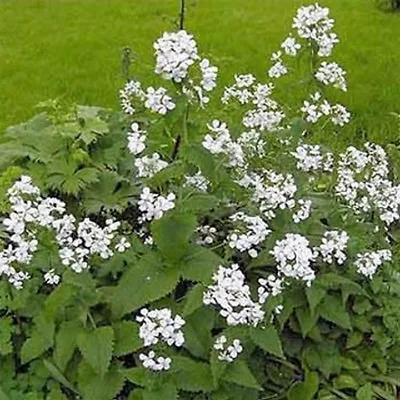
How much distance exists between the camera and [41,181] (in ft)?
11.7

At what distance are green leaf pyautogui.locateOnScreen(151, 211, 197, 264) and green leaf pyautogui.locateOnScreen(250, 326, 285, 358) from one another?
0.36m

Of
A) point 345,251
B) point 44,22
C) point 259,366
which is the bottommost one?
point 44,22

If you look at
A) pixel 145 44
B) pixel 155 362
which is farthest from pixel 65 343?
pixel 145 44

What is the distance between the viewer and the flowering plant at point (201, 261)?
2861 mm

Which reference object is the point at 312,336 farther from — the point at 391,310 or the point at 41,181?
the point at 41,181

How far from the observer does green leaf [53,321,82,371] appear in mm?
2947

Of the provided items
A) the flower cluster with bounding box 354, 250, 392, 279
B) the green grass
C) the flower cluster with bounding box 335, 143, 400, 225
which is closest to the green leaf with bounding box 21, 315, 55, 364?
the flower cluster with bounding box 354, 250, 392, 279

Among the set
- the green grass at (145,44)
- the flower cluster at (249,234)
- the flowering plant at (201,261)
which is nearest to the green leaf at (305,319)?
the flowering plant at (201,261)

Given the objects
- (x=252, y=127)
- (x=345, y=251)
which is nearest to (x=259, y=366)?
(x=345, y=251)

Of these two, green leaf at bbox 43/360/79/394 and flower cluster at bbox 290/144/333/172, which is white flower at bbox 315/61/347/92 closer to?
flower cluster at bbox 290/144/333/172

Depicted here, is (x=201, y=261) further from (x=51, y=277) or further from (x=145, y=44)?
(x=145, y=44)

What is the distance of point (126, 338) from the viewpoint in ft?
9.72

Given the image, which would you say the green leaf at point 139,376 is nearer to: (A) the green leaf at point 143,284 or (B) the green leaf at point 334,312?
(A) the green leaf at point 143,284

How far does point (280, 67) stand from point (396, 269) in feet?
2.76
